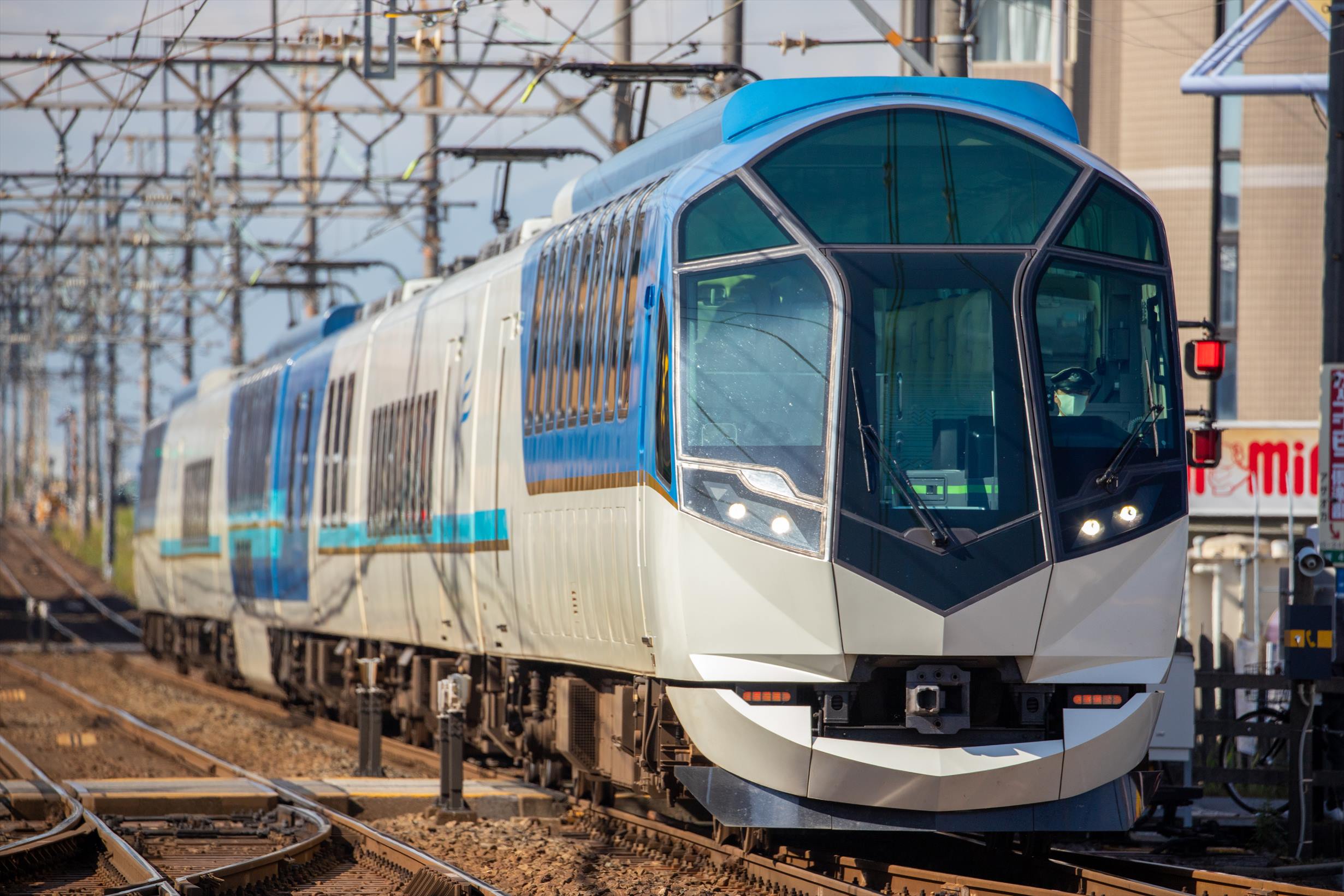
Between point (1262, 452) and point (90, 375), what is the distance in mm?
53847

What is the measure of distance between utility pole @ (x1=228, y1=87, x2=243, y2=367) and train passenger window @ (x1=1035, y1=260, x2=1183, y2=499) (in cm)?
2650

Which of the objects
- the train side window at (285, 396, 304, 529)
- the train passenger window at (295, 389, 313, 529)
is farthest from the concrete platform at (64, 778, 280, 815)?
the train side window at (285, 396, 304, 529)

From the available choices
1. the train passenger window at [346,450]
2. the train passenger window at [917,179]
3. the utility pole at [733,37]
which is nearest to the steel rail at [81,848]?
the train passenger window at [917,179]

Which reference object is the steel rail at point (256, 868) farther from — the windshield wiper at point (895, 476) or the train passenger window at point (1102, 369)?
the train passenger window at point (1102, 369)

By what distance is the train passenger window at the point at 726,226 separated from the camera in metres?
9.69

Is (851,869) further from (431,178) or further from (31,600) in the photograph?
(31,600)

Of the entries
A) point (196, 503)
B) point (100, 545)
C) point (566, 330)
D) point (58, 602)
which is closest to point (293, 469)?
point (196, 503)

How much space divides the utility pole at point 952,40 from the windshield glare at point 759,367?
5.32m

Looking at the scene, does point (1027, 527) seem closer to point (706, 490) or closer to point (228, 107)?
point (706, 490)

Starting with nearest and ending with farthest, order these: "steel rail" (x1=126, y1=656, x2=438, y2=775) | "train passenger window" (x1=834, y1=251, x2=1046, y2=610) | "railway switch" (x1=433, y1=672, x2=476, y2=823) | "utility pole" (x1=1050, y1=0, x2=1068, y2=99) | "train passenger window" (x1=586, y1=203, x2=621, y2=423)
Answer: "train passenger window" (x1=834, y1=251, x2=1046, y2=610), "train passenger window" (x1=586, y1=203, x2=621, y2=423), "railway switch" (x1=433, y1=672, x2=476, y2=823), "steel rail" (x1=126, y1=656, x2=438, y2=775), "utility pole" (x1=1050, y1=0, x2=1068, y2=99)

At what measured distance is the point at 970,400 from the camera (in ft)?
30.8

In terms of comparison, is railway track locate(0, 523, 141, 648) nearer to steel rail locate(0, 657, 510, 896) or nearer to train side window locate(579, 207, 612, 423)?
steel rail locate(0, 657, 510, 896)

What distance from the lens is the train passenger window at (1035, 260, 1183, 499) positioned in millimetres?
9477

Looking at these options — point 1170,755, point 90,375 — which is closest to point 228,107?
point 1170,755
